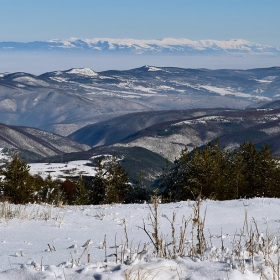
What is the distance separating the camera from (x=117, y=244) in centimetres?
938

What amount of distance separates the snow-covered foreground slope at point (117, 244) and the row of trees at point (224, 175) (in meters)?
33.6

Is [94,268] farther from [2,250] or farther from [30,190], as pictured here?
[30,190]

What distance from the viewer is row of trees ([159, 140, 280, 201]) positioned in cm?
5028

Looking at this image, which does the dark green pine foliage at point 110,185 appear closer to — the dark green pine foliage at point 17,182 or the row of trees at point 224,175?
the row of trees at point 224,175

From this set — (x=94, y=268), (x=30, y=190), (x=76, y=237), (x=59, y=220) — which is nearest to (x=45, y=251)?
(x=76, y=237)

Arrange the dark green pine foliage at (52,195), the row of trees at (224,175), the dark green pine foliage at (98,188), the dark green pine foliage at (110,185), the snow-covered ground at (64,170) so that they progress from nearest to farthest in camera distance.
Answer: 1. the dark green pine foliage at (52,195)
2. the row of trees at (224,175)
3. the dark green pine foliage at (110,185)
4. the dark green pine foliage at (98,188)
5. the snow-covered ground at (64,170)

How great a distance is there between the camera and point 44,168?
541ft

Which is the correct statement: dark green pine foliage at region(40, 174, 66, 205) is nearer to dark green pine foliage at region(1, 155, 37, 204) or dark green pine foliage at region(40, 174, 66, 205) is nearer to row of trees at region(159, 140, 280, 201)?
dark green pine foliage at region(1, 155, 37, 204)

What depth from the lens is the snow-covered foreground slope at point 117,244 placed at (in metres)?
5.75

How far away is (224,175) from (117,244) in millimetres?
48016

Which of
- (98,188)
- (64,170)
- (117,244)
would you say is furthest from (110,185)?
(64,170)

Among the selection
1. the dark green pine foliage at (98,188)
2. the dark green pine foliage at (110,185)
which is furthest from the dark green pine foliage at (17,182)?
the dark green pine foliage at (98,188)

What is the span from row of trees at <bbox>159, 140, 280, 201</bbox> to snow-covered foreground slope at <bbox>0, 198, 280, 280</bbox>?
33.6m

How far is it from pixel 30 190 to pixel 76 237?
2438cm
